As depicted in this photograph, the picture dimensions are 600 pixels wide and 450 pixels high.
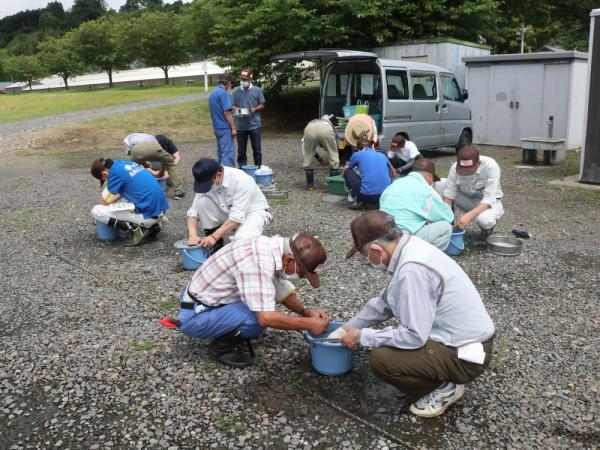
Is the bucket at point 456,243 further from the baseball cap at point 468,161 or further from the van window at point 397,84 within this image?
the van window at point 397,84

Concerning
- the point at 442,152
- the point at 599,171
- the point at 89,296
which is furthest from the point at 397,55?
the point at 89,296

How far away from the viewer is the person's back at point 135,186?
638 centimetres

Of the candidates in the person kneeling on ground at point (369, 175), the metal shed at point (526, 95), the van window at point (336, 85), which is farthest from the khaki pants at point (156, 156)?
the metal shed at point (526, 95)

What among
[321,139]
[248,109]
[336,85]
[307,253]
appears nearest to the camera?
[307,253]

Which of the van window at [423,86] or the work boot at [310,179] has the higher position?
the van window at [423,86]

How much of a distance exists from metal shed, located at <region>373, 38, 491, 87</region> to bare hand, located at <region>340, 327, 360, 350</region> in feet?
45.1

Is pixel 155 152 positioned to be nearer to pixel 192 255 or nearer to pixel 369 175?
pixel 369 175

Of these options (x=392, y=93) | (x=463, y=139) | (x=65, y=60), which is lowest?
(x=463, y=139)

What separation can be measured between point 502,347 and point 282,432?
1.78 metres

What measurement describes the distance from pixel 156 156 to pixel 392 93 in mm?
4718

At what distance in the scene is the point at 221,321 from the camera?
3.53m

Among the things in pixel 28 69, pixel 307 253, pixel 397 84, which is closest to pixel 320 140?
pixel 397 84

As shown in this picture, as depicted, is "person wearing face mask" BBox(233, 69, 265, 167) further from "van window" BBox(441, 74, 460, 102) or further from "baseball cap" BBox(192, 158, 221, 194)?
"baseball cap" BBox(192, 158, 221, 194)

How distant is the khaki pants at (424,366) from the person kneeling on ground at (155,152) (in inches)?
244
